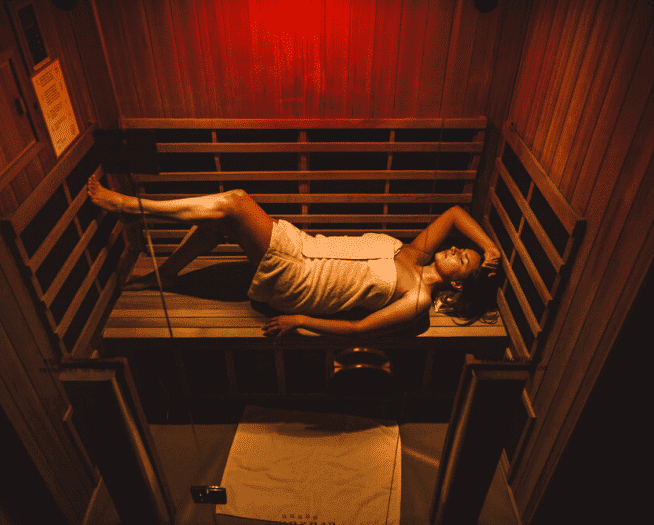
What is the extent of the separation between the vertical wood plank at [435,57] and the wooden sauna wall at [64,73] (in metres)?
1.77

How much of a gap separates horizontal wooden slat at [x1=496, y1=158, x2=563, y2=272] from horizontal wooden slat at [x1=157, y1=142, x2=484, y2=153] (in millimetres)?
251

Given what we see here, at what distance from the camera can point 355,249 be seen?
2.76m

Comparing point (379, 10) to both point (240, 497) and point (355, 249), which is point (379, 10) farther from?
point (240, 497)

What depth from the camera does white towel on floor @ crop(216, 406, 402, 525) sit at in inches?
99.3

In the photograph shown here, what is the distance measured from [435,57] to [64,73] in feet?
6.33

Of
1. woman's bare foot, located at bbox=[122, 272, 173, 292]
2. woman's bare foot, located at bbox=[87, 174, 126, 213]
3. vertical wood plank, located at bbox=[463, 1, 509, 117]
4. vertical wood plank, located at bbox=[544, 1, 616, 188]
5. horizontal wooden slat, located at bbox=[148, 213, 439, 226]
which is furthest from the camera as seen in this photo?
horizontal wooden slat, located at bbox=[148, 213, 439, 226]

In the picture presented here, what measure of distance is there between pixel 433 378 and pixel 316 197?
53.1 inches

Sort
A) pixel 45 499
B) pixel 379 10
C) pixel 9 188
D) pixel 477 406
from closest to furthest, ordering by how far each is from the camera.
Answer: pixel 477 406 → pixel 9 188 → pixel 45 499 → pixel 379 10

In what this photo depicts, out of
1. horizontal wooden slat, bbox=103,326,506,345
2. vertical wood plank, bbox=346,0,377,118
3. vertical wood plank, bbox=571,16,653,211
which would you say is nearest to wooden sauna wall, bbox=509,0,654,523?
vertical wood plank, bbox=571,16,653,211

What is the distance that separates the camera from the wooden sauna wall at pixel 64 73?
1.90 meters

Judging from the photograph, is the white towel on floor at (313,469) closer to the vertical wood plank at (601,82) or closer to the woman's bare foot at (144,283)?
the woman's bare foot at (144,283)

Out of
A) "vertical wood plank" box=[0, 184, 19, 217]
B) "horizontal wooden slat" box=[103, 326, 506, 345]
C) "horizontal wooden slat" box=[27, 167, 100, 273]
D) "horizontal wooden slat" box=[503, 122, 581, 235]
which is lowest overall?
"horizontal wooden slat" box=[103, 326, 506, 345]

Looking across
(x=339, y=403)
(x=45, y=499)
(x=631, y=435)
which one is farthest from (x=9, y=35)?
(x=631, y=435)

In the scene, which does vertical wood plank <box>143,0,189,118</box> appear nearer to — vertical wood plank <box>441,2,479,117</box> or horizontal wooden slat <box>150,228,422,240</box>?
horizontal wooden slat <box>150,228,422,240</box>
